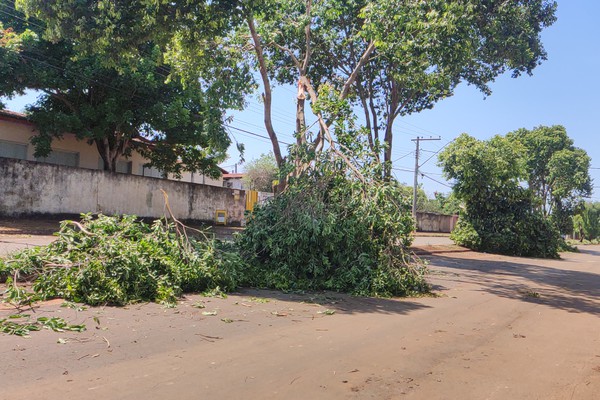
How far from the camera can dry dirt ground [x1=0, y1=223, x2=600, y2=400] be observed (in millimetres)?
4152

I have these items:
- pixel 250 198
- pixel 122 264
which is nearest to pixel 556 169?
pixel 250 198

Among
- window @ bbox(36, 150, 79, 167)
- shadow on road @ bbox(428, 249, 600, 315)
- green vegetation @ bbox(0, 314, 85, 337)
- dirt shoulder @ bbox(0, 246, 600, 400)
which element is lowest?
dirt shoulder @ bbox(0, 246, 600, 400)

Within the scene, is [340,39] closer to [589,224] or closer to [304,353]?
[304,353]

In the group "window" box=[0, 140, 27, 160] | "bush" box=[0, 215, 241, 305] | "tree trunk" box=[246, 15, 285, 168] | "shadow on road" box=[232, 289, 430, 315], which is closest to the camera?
"bush" box=[0, 215, 241, 305]

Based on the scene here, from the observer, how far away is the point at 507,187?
26094mm

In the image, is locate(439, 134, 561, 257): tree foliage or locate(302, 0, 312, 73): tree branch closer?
locate(302, 0, 312, 73): tree branch

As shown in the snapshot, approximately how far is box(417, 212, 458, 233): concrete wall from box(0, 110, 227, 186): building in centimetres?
3025

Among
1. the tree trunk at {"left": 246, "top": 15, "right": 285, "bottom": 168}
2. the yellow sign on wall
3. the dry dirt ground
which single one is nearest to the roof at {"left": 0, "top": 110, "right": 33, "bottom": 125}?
the yellow sign on wall

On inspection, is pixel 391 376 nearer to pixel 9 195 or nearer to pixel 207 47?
pixel 207 47

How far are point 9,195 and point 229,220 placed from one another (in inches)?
461

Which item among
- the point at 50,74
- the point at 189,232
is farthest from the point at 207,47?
the point at 50,74

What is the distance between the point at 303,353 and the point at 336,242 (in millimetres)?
4537

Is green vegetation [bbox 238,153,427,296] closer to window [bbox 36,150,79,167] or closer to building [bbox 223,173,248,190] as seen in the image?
window [bbox 36,150,79,167]

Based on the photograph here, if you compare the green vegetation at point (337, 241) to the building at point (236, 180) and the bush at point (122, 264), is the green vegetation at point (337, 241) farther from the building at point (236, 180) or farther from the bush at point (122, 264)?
the building at point (236, 180)
